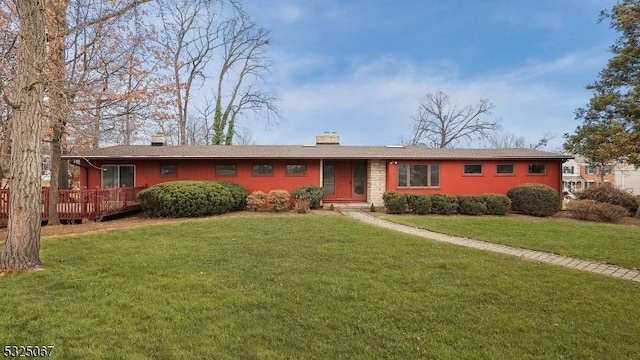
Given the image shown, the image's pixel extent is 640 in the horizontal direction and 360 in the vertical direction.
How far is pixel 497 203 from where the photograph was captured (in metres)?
13.6

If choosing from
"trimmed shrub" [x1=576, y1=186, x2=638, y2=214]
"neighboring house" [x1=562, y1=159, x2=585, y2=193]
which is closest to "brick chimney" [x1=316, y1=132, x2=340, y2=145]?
"trimmed shrub" [x1=576, y1=186, x2=638, y2=214]

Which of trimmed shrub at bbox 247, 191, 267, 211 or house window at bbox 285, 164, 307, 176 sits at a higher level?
house window at bbox 285, 164, 307, 176

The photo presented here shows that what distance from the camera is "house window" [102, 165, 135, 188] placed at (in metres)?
14.7

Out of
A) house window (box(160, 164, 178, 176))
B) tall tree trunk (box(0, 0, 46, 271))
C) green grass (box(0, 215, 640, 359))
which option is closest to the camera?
green grass (box(0, 215, 640, 359))

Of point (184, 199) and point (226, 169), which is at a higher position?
point (226, 169)

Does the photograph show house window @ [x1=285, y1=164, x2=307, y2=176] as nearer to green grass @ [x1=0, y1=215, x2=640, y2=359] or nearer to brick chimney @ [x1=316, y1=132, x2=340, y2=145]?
brick chimney @ [x1=316, y1=132, x2=340, y2=145]

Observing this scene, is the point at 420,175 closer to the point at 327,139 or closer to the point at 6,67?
the point at 327,139

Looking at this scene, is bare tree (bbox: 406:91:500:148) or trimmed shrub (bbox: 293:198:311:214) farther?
bare tree (bbox: 406:91:500:148)

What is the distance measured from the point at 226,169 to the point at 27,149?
32.6 feet

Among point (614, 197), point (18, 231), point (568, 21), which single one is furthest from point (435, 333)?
point (614, 197)

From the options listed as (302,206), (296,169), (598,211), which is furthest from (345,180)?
(598,211)

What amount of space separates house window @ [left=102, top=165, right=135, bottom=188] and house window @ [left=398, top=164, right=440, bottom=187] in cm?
1193

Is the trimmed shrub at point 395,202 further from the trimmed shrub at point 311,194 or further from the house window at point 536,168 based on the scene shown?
the house window at point 536,168

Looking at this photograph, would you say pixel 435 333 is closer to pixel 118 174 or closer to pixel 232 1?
pixel 232 1
